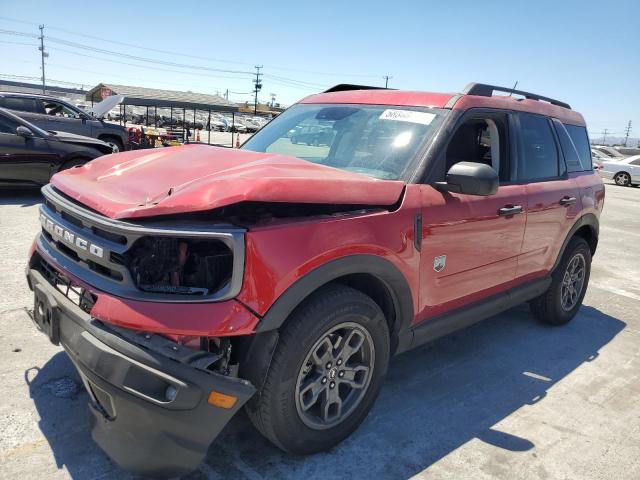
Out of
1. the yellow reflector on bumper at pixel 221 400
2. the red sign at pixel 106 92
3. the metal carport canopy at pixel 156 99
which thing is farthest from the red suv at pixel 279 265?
the red sign at pixel 106 92

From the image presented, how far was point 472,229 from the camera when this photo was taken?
10.5ft

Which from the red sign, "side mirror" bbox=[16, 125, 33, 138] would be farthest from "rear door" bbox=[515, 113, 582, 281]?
the red sign

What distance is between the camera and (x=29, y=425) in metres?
2.67

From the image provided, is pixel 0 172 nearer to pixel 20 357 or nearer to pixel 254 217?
pixel 20 357

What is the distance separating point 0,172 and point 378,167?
730cm

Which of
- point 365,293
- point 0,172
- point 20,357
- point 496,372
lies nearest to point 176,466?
point 365,293

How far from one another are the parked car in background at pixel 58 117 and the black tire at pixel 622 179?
21.3m

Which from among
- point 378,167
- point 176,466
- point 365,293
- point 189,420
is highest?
point 378,167

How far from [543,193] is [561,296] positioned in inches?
51.1

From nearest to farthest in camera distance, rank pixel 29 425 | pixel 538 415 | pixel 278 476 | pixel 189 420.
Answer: pixel 189 420 → pixel 278 476 → pixel 29 425 → pixel 538 415

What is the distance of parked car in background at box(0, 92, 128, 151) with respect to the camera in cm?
1182

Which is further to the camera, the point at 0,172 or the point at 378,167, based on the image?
the point at 0,172

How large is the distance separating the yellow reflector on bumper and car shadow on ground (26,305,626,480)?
56cm

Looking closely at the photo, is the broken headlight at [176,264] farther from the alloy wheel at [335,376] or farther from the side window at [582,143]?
the side window at [582,143]
